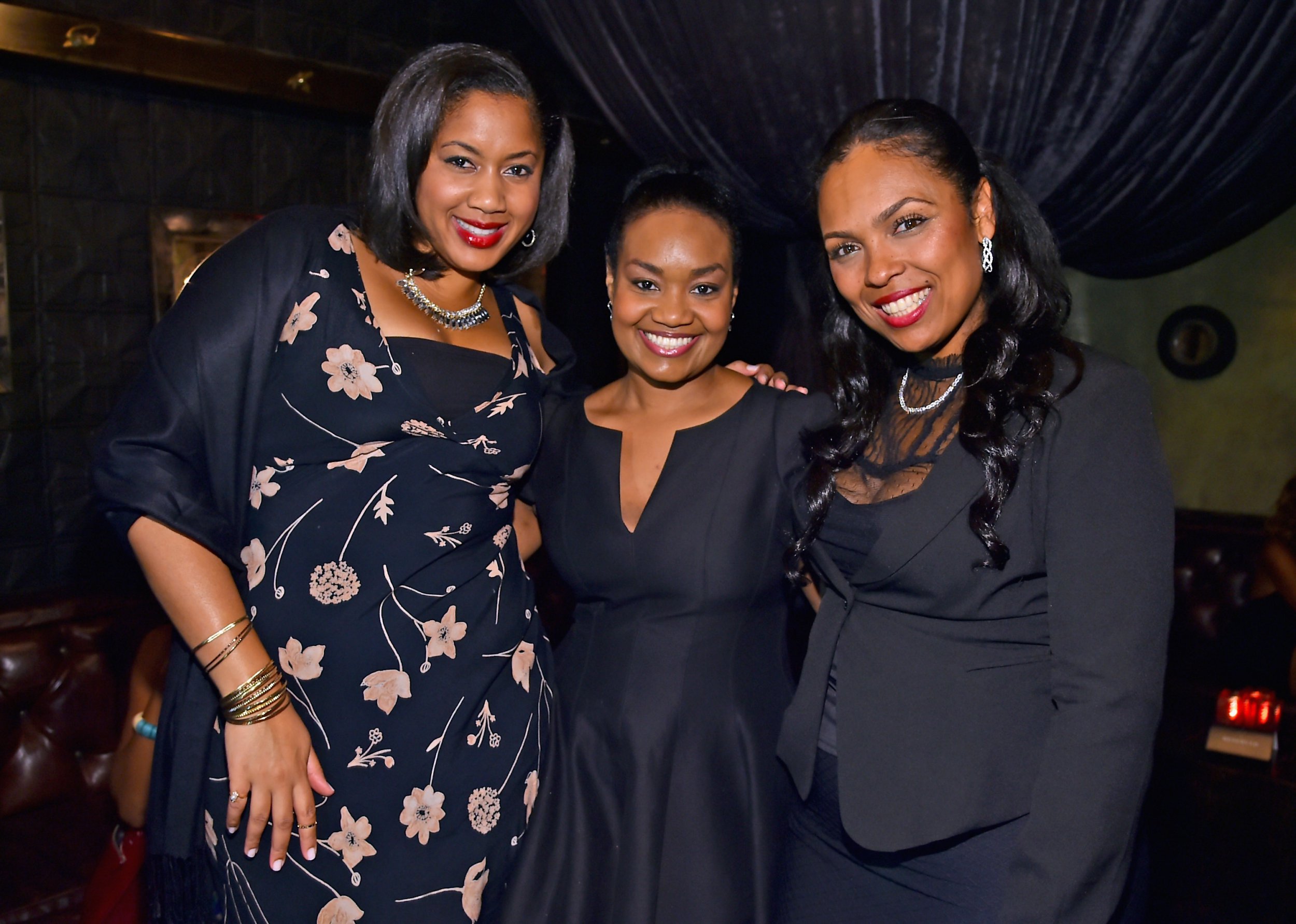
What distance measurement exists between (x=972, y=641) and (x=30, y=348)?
2.69m

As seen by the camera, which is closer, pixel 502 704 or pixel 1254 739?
pixel 502 704

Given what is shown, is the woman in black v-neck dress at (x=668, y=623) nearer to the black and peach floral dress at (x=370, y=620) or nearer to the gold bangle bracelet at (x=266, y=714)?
the black and peach floral dress at (x=370, y=620)

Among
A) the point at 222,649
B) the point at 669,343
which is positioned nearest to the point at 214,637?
the point at 222,649

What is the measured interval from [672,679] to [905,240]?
0.79m

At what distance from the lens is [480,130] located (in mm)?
1527

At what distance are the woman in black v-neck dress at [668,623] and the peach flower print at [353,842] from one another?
0.26m

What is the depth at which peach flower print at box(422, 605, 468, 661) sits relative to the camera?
57.8 inches

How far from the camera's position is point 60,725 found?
2.47m

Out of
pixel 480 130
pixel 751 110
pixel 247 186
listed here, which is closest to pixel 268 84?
pixel 247 186

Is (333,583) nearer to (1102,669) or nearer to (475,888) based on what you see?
(475,888)

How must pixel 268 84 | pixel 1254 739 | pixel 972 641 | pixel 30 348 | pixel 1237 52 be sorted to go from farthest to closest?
1. pixel 268 84
2. pixel 30 348
3. pixel 1254 739
4. pixel 1237 52
5. pixel 972 641

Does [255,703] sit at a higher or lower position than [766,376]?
→ lower

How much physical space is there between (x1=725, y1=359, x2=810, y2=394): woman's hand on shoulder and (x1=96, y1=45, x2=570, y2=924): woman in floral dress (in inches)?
22.1

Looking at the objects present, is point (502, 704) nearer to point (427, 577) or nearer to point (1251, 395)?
point (427, 577)
